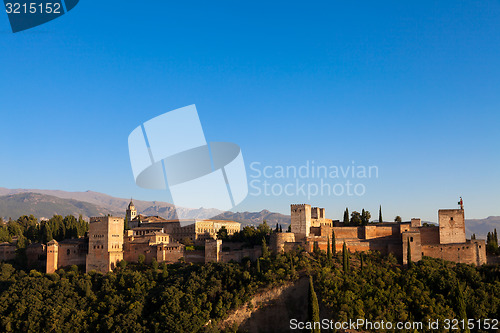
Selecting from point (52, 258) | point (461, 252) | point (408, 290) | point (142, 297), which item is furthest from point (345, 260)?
point (52, 258)

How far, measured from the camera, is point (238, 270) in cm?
4584

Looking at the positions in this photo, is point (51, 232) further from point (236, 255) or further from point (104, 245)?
point (236, 255)

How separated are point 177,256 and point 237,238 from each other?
22.6ft

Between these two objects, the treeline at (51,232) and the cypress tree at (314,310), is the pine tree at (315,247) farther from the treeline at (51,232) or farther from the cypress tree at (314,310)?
the treeline at (51,232)

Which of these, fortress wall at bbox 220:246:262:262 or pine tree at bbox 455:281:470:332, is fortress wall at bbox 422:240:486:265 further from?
fortress wall at bbox 220:246:262:262

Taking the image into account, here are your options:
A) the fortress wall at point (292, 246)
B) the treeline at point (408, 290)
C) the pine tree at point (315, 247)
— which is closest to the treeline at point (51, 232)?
the fortress wall at point (292, 246)

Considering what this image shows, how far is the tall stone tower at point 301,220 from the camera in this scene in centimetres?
5012

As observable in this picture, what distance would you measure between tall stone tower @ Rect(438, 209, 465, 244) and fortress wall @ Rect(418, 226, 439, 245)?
1.45 ft

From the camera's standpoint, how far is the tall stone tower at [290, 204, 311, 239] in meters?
50.1

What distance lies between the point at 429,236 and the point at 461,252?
3096mm

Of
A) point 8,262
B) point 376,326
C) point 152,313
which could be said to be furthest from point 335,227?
point 8,262

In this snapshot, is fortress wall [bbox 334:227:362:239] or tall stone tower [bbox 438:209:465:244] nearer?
tall stone tower [bbox 438:209:465:244]

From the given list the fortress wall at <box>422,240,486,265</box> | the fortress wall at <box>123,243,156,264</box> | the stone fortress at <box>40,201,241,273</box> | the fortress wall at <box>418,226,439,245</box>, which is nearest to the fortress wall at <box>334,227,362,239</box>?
the fortress wall at <box>418,226,439,245</box>

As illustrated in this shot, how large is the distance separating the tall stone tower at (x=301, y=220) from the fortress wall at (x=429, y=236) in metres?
10.8
